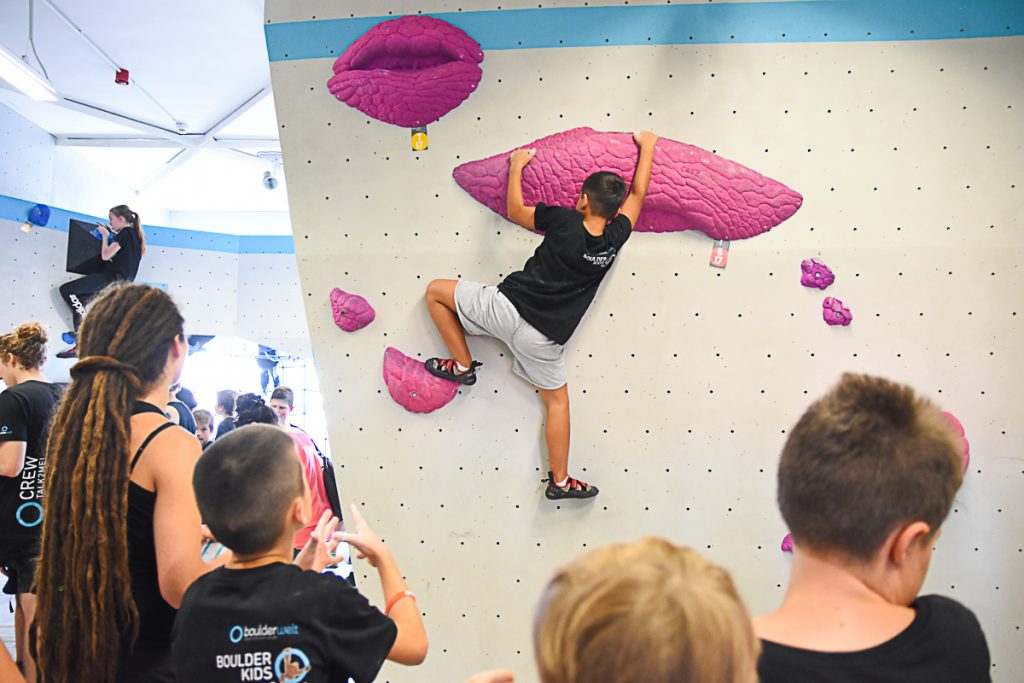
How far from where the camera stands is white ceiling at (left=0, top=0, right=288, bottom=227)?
4.79 metres

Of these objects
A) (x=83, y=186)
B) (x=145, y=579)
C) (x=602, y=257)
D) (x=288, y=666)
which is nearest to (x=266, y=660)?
(x=288, y=666)

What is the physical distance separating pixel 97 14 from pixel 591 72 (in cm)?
364

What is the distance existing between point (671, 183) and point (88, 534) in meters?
1.88

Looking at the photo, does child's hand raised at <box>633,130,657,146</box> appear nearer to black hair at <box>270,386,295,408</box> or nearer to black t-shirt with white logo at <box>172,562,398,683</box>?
black t-shirt with white logo at <box>172,562,398,683</box>

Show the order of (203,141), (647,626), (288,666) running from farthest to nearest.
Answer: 1. (203,141)
2. (288,666)
3. (647,626)

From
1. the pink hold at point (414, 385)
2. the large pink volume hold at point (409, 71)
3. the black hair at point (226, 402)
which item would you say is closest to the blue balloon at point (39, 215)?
the black hair at point (226, 402)

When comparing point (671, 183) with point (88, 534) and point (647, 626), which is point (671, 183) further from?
point (647, 626)

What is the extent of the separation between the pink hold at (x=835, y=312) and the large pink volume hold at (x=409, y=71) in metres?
1.34

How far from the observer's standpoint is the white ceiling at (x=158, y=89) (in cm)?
479

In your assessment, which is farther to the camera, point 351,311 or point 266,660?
point 351,311

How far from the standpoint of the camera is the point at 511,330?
247cm

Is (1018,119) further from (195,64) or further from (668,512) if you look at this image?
(195,64)

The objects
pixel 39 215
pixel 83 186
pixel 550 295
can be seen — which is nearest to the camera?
pixel 550 295

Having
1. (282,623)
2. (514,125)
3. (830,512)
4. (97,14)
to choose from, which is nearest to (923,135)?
(514,125)
